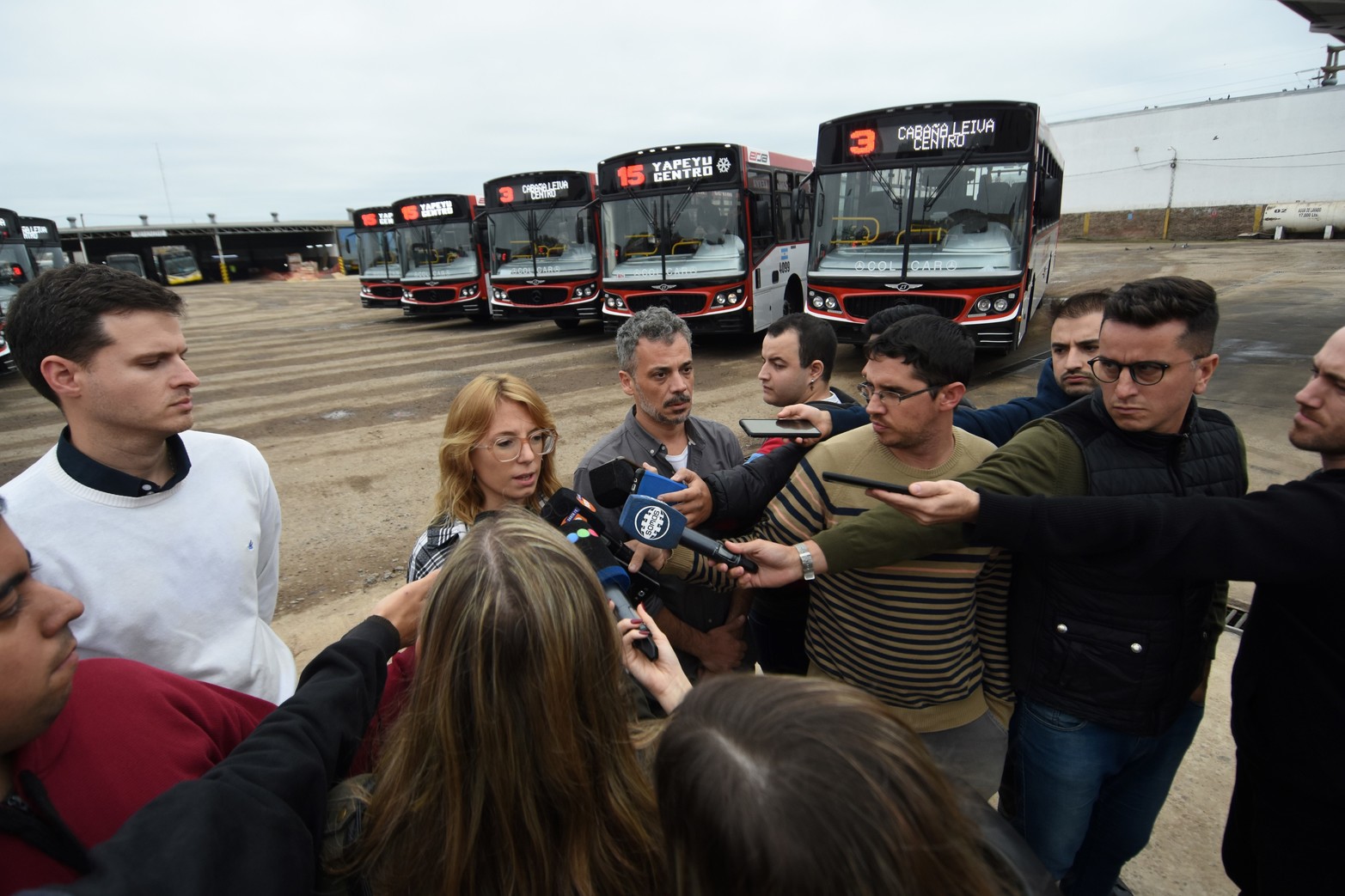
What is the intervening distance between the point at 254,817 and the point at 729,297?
35.2 feet

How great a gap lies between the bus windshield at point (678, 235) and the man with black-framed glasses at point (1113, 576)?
31.7 ft

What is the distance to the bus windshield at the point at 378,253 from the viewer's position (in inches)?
727

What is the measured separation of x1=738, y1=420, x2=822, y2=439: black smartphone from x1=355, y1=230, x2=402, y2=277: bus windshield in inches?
702

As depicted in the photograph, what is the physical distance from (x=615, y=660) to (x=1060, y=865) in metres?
1.75

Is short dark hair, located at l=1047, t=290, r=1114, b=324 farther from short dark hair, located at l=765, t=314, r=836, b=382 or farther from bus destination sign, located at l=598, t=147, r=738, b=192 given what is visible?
bus destination sign, located at l=598, t=147, r=738, b=192

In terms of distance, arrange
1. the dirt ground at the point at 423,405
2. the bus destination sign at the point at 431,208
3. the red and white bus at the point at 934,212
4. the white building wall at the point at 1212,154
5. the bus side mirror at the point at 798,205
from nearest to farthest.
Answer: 1. the dirt ground at the point at 423,405
2. the red and white bus at the point at 934,212
3. the bus side mirror at the point at 798,205
4. the bus destination sign at the point at 431,208
5. the white building wall at the point at 1212,154

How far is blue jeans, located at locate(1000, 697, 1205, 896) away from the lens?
6.17 ft

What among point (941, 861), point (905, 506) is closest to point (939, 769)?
point (941, 861)

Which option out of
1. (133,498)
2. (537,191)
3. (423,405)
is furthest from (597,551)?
(537,191)

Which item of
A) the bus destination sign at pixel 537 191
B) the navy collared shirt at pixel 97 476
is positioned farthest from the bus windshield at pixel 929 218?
the navy collared shirt at pixel 97 476

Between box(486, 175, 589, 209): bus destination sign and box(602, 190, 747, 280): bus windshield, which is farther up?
box(486, 175, 589, 209): bus destination sign

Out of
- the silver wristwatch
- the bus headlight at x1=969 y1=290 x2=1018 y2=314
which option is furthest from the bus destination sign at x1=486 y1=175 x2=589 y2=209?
the silver wristwatch

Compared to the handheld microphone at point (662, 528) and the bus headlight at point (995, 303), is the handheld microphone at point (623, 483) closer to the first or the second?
the handheld microphone at point (662, 528)

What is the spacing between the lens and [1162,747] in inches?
76.0
